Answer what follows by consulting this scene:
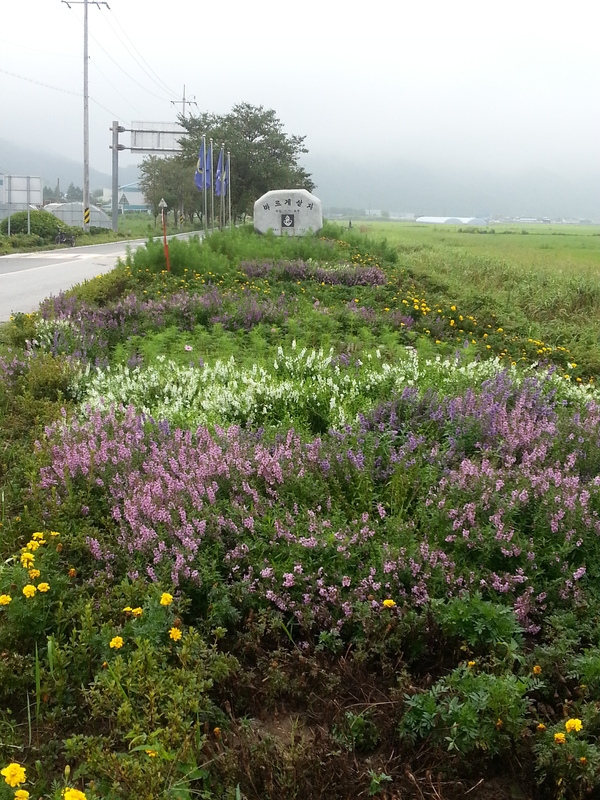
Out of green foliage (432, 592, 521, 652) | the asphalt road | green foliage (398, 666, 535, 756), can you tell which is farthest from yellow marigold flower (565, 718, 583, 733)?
the asphalt road

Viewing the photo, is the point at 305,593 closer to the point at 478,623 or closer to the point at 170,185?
the point at 478,623

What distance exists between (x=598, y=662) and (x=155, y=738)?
146 cm

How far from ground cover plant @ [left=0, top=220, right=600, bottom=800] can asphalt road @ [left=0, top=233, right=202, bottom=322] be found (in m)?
8.15

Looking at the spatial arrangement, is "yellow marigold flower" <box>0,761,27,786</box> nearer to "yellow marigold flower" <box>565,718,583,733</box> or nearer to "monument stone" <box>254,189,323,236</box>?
"yellow marigold flower" <box>565,718,583,733</box>

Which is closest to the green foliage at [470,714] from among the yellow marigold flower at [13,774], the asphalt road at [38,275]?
the yellow marigold flower at [13,774]

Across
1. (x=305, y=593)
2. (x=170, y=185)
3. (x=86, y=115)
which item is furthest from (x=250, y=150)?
(x=305, y=593)

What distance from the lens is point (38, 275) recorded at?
18562mm

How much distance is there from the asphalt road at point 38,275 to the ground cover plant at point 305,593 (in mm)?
8145

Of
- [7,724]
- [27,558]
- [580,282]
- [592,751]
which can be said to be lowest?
[7,724]

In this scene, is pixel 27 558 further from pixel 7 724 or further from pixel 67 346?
pixel 67 346

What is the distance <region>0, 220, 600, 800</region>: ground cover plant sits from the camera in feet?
7.37

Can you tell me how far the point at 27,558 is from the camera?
2895mm

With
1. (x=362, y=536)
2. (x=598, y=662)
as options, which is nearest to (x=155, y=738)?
(x=362, y=536)

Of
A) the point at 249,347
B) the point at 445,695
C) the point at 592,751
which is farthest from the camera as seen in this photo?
the point at 249,347
